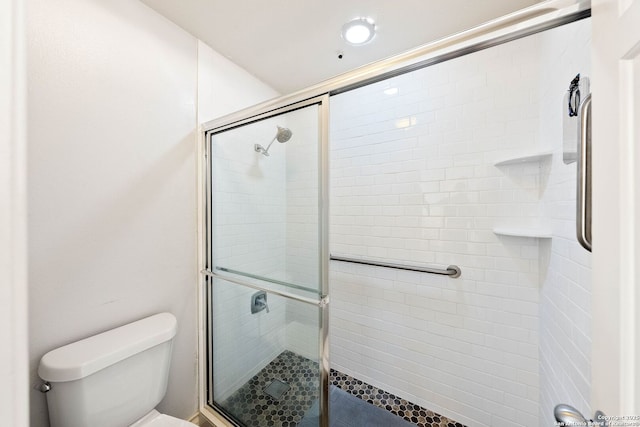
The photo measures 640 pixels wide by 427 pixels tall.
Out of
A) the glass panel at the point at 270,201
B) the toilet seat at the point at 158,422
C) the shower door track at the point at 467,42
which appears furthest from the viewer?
the glass panel at the point at 270,201

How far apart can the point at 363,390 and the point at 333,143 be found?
1791mm

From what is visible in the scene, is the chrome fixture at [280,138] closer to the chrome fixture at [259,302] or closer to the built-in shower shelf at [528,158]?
the chrome fixture at [259,302]

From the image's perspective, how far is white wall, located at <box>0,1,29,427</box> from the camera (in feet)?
0.98

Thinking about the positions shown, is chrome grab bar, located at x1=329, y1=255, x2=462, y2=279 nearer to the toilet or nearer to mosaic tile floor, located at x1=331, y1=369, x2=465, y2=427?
mosaic tile floor, located at x1=331, y1=369, x2=465, y2=427

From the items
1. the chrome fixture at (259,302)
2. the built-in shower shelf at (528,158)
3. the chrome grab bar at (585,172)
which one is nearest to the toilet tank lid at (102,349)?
the chrome fixture at (259,302)

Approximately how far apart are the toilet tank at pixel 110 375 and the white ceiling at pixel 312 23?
150 cm

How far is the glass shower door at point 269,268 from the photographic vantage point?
3.45 feet

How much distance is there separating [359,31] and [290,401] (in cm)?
193

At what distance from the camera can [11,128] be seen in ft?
1.02

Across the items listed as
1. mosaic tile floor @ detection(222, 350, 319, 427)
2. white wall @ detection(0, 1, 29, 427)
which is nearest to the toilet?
mosaic tile floor @ detection(222, 350, 319, 427)

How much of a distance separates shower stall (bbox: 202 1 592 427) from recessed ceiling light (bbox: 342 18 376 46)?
279mm

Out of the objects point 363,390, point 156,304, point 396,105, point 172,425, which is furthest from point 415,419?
point 396,105

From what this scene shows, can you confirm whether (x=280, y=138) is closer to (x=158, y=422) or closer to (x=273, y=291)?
(x=273, y=291)

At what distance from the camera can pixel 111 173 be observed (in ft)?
3.42
